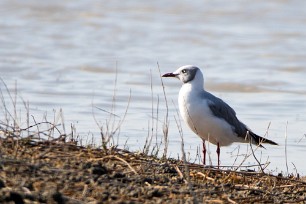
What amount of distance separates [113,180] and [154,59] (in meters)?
10.5

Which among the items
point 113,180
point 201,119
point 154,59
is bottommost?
point 113,180

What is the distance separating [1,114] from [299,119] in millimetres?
4304

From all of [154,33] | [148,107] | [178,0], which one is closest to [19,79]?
[148,107]

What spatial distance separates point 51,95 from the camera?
1313cm

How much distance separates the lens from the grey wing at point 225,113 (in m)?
9.45

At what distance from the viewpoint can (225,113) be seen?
9594 mm

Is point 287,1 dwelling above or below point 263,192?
above

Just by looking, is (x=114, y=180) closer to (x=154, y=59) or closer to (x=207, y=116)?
(x=207, y=116)

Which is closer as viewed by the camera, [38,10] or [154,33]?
[154,33]

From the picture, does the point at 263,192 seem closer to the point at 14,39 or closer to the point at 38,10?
the point at 14,39

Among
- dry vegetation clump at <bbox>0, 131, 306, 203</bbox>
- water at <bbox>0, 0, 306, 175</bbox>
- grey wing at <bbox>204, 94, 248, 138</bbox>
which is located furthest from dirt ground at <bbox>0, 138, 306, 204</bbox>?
water at <bbox>0, 0, 306, 175</bbox>

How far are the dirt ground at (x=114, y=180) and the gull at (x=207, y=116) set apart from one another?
159 centimetres

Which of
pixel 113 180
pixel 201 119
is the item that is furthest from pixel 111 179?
pixel 201 119

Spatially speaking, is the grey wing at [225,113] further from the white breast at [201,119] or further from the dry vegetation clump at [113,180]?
the dry vegetation clump at [113,180]
